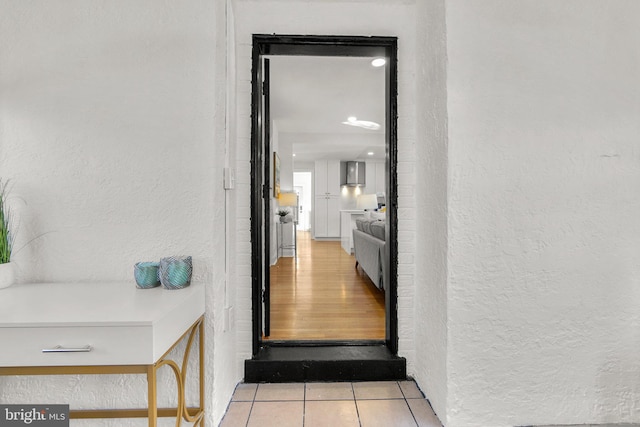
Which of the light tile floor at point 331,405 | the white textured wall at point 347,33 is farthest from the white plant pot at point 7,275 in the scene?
the light tile floor at point 331,405

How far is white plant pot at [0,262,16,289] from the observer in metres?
1.25

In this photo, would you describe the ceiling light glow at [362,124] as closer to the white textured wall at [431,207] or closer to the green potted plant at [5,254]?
the white textured wall at [431,207]

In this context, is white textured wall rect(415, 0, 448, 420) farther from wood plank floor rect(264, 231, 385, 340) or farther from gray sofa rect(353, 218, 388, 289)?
gray sofa rect(353, 218, 388, 289)

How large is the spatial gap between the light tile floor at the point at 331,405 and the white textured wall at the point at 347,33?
221mm

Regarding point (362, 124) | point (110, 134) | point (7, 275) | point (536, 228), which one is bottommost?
point (7, 275)

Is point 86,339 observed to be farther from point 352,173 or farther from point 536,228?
point 352,173

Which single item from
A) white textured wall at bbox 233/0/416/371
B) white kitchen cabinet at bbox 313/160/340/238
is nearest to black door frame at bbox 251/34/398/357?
white textured wall at bbox 233/0/416/371

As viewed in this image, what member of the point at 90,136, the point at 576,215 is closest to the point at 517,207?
the point at 576,215

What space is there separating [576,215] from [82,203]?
7.42 feet

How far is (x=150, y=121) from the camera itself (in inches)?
55.4

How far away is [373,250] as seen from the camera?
11.1ft

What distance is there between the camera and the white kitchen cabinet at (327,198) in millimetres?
9094

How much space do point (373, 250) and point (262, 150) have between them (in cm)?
194

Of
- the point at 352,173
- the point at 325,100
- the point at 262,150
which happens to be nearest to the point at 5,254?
the point at 262,150
